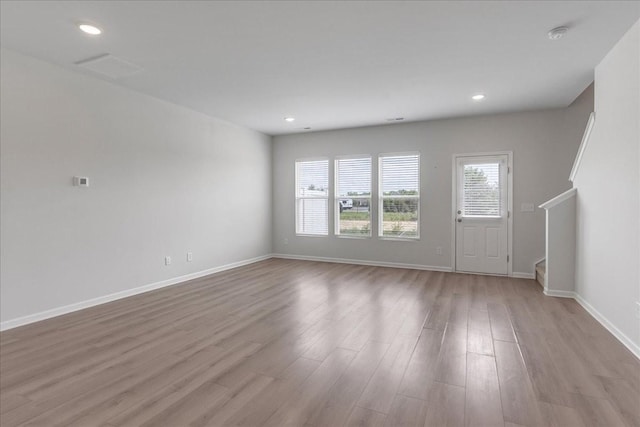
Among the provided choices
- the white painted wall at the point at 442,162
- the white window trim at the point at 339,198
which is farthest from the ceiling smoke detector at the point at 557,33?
the white window trim at the point at 339,198

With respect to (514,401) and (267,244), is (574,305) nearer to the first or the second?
(514,401)

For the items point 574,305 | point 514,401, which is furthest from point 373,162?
point 514,401

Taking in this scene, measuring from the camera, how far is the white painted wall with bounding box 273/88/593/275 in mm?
5285

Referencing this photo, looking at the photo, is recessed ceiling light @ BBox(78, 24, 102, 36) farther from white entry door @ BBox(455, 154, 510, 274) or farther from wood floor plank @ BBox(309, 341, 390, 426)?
white entry door @ BBox(455, 154, 510, 274)

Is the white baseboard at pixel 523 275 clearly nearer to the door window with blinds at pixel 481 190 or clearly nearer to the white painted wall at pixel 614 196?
the door window with blinds at pixel 481 190

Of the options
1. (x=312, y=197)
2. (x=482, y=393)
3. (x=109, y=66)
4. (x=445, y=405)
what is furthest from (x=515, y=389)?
(x=312, y=197)

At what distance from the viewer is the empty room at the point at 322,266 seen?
2170 millimetres

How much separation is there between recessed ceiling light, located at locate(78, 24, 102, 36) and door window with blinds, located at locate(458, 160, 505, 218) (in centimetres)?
541

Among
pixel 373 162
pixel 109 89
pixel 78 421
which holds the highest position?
pixel 109 89

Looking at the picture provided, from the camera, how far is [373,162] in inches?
256

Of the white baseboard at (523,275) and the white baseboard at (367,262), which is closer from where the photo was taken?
the white baseboard at (523,275)

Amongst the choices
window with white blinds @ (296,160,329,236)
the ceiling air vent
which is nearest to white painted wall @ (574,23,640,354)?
window with white blinds @ (296,160,329,236)

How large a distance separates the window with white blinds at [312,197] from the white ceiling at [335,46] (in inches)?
90.0

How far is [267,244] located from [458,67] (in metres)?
5.13
